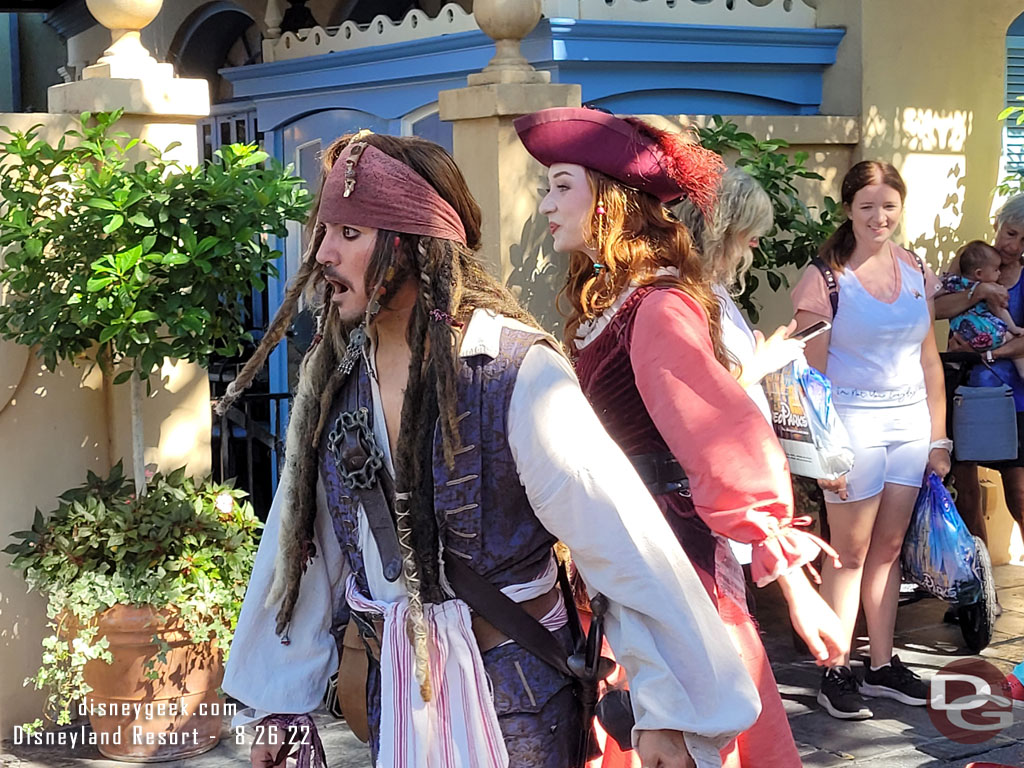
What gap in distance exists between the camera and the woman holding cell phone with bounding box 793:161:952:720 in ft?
16.9

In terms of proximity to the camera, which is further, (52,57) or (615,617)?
(52,57)

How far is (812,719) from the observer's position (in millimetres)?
5223

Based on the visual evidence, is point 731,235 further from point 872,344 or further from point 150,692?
point 150,692

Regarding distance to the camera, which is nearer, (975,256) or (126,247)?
(126,247)

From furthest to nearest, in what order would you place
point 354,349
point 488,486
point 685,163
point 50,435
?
1. point 50,435
2. point 685,163
3. point 354,349
4. point 488,486

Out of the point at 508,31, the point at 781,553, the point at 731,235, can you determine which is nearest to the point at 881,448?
the point at 731,235

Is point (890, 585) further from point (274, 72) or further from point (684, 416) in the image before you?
point (274, 72)

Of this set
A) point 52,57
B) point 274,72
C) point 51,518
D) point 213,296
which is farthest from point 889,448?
point 52,57

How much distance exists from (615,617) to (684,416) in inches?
23.6

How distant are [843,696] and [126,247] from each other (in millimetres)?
3018

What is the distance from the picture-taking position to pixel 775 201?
19.9 feet

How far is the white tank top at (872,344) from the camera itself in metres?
5.15

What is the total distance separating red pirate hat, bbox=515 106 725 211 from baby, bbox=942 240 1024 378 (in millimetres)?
3325

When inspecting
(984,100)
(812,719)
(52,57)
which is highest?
(52,57)
